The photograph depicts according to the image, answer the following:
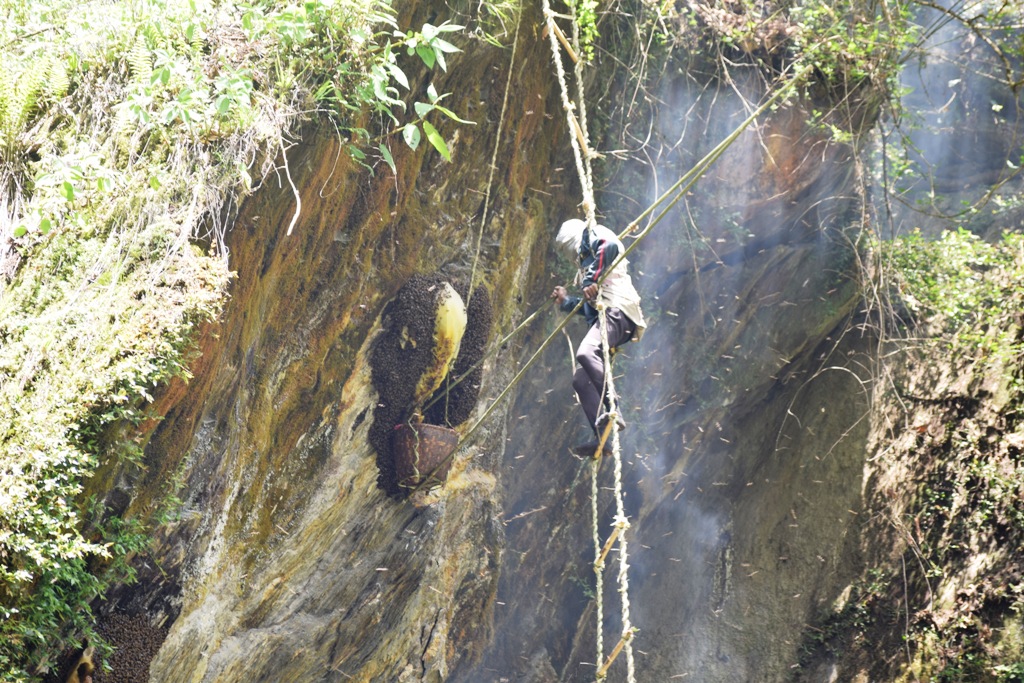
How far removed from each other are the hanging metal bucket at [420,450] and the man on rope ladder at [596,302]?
3.86 feet

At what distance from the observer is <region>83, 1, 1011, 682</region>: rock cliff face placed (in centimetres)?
433

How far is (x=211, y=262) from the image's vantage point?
11.8ft

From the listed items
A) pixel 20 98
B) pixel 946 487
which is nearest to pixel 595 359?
pixel 20 98

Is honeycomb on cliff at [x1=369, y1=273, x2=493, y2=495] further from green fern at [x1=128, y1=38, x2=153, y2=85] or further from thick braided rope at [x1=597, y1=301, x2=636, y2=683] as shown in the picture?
green fern at [x1=128, y1=38, x2=153, y2=85]

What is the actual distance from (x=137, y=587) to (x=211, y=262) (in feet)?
5.18

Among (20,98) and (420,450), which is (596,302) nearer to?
(420,450)

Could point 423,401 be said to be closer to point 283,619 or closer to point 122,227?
point 283,619

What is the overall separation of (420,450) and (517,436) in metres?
2.62

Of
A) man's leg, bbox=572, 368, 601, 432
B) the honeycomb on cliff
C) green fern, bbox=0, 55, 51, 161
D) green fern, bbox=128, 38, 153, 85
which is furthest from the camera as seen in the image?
the honeycomb on cliff

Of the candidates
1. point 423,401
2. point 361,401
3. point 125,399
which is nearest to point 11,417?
point 125,399

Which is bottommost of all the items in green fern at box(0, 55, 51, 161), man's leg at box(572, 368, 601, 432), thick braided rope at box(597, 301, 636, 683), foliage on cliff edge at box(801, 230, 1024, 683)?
foliage on cliff edge at box(801, 230, 1024, 683)

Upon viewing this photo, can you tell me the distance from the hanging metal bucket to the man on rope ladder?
1.18m

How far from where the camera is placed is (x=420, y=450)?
5250 mm

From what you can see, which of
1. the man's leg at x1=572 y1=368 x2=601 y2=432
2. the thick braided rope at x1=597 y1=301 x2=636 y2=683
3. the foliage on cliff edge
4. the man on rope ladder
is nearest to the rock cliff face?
the foliage on cliff edge
